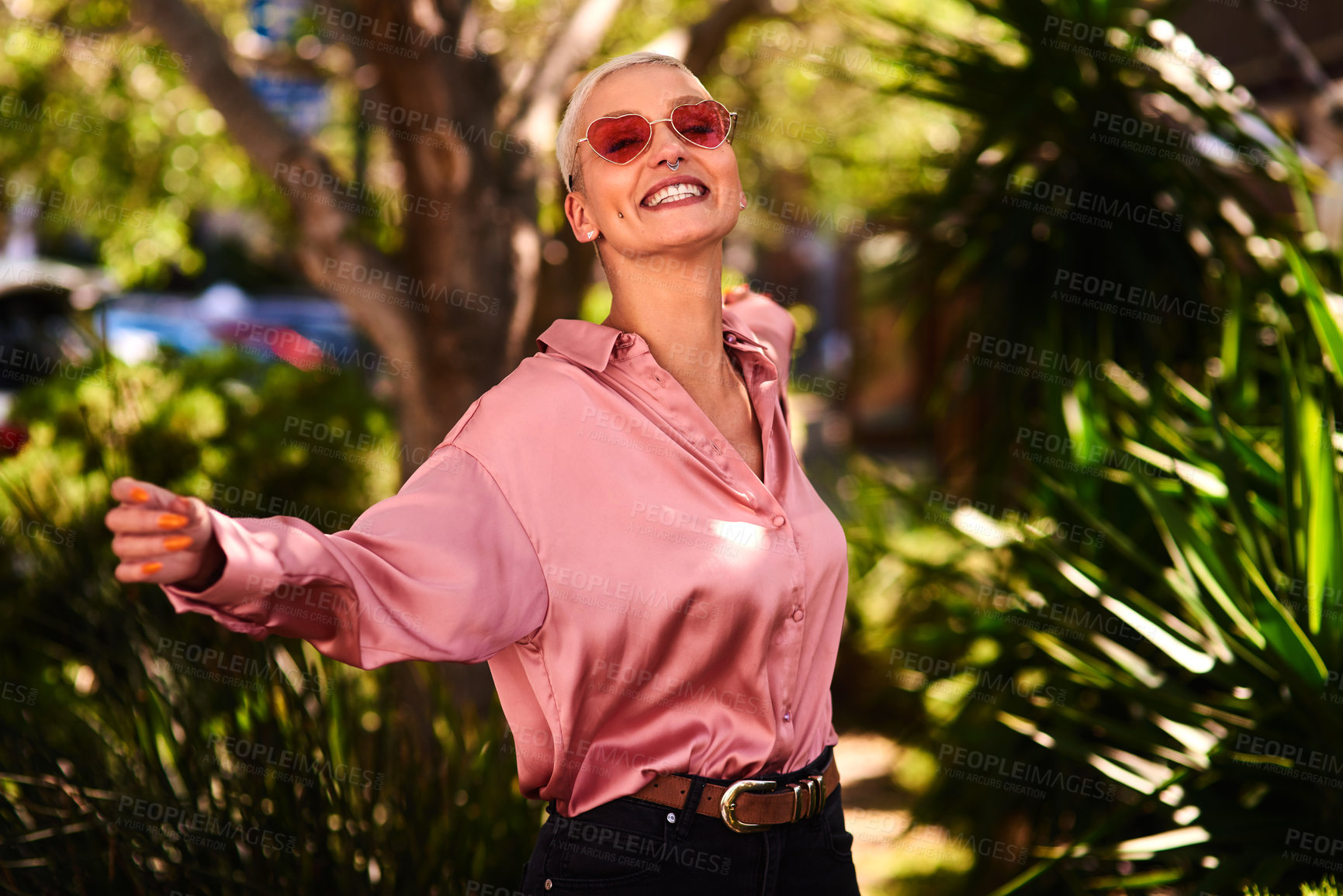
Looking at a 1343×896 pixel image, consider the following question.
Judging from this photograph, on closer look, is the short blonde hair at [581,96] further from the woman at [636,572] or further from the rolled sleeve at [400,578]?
the rolled sleeve at [400,578]

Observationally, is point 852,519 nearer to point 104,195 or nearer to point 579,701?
point 579,701

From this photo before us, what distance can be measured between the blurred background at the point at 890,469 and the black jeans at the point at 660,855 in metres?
0.98

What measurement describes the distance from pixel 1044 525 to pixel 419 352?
232 cm

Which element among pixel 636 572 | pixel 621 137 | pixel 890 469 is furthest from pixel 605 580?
pixel 890 469

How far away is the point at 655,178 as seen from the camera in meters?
1.90

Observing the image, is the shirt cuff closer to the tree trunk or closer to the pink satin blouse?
the pink satin blouse

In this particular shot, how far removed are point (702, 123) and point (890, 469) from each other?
11.4ft

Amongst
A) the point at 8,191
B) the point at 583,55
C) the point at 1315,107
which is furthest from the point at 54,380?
the point at 1315,107

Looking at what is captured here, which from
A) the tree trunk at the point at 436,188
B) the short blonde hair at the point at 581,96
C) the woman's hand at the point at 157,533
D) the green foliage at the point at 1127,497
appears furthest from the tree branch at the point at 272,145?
the woman's hand at the point at 157,533

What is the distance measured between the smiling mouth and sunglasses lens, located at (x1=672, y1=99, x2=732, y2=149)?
0.27 feet

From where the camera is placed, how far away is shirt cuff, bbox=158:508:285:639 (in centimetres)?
136

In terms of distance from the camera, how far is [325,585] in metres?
1.50

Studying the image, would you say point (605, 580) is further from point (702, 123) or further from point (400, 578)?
point (702, 123)

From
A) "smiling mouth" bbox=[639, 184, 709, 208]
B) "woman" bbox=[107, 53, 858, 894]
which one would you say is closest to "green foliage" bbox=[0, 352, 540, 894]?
"woman" bbox=[107, 53, 858, 894]
